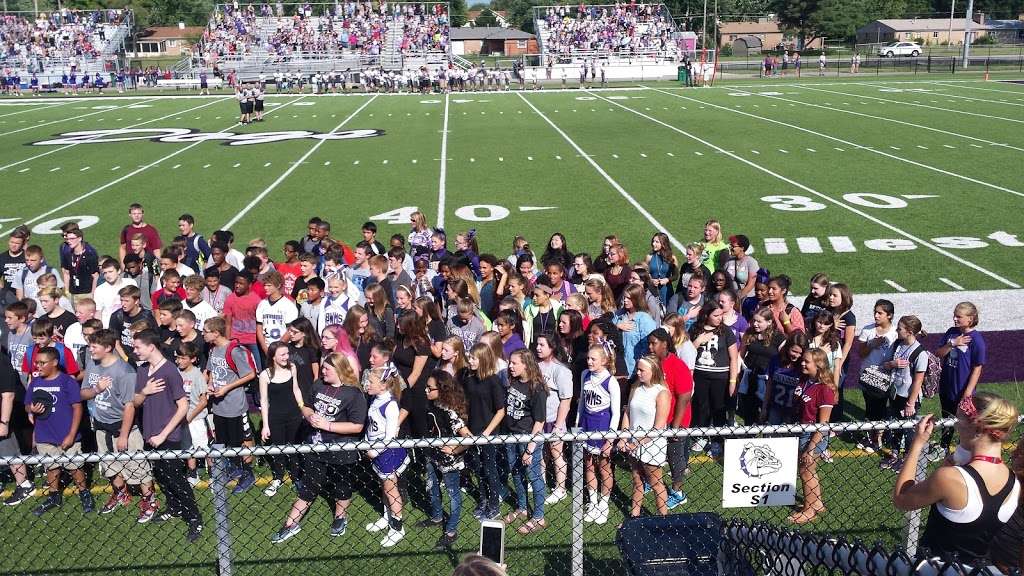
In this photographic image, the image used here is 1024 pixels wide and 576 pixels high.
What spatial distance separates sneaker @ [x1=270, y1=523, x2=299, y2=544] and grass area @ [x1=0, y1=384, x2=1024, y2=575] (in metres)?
0.05

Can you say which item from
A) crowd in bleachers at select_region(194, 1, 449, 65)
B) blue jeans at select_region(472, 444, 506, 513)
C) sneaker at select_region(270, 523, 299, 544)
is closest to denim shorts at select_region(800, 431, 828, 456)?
blue jeans at select_region(472, 444, 506, 513)

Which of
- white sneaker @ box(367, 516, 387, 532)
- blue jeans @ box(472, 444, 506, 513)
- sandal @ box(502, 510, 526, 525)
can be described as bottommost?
white sneaker @ box(367, 516, 387, 532)

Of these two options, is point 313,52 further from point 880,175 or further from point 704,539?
point 704,539

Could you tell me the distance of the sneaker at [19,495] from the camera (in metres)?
6.72

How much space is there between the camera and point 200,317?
8.25m

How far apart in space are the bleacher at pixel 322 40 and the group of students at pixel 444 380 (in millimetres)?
53079

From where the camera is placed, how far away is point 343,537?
20.2 ft

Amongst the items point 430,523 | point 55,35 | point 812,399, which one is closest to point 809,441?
point 812,399

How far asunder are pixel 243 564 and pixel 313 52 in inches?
2381

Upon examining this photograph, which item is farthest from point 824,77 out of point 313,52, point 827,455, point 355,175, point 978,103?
point 827,455

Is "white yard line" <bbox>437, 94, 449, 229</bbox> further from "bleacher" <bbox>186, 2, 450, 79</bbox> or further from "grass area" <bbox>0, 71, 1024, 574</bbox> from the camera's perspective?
"bleacher" <bbox>186, 2, 450, 79</bbox>

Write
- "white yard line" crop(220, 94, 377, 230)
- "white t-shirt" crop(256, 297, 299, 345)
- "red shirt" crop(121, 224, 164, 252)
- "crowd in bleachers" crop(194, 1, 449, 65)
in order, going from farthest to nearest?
"crowd in bleachers" crop(194, 1, 449, 65) → "white yard line" crop(220, 94, 377, 230) → "red shirt" crop(121, 224, 164, 252) → "white t-shirt" crop(256, 297, 299, 345)

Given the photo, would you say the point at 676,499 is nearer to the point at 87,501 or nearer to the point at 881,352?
the point at 881,352

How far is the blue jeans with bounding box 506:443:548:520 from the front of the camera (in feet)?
19.5
